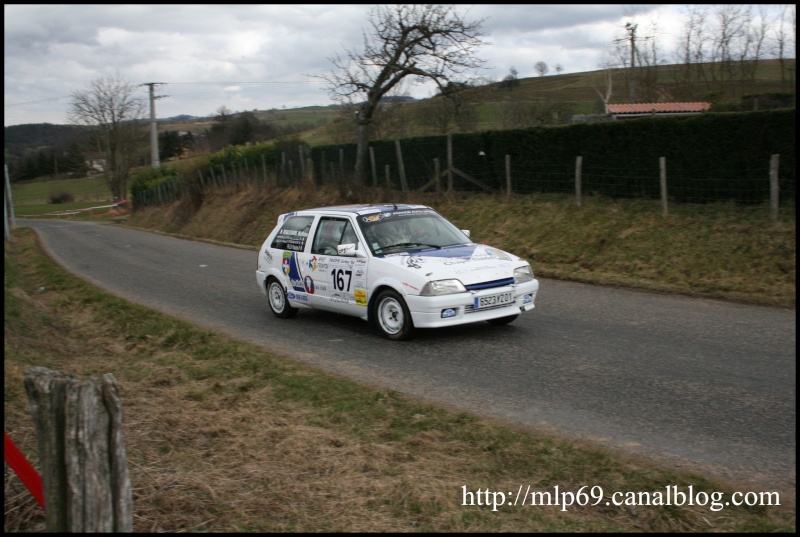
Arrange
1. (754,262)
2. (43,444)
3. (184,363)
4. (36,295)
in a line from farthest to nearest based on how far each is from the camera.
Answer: (36,295) → (754,262) → (184,363) → (43,444)

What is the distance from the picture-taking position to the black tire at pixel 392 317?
9.27 meters

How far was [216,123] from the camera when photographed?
7256 centimetres

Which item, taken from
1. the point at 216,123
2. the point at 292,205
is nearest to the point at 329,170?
the point at 292,205

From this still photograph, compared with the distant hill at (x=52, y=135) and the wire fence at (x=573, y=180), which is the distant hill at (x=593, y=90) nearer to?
the distant hill at (x=52, y=135)

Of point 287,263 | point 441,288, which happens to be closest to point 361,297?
point 441,288

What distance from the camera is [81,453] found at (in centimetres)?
326

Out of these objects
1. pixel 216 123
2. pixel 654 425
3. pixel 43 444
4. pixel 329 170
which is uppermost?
pixel 216 123

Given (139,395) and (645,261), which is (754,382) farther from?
(645,261)

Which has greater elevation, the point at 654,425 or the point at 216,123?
the point at 216,123

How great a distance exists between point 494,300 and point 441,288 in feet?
2.36

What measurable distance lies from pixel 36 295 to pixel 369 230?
9197mm

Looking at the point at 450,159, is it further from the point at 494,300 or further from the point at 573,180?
the point at 494,300

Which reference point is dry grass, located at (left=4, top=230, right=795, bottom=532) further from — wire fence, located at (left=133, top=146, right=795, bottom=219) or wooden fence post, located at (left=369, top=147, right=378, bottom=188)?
wooden fence post, located at (left=369, top=147, right=378, bottom=188)

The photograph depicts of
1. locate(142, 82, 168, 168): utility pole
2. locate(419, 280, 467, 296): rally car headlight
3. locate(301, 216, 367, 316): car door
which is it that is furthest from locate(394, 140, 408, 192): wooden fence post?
locate(142, 82, 168, 168): utility pole
